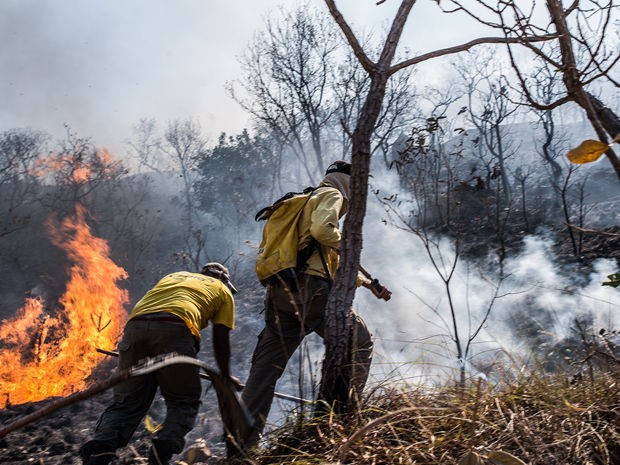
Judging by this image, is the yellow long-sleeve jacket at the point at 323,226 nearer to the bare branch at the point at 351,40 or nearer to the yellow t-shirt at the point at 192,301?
the yellow t-shirt at the point at 192,301

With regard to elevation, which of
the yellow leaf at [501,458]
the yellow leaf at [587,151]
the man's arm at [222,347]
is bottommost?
the yellow leaf at [501,458]

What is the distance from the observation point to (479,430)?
Result: 64.6 inches

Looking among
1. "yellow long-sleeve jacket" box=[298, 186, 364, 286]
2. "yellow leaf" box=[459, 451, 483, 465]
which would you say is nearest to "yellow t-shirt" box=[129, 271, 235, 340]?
"yellow long-sleeve jacket" box=[298, 186, 364, 286]

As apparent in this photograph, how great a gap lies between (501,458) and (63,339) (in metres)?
9.92

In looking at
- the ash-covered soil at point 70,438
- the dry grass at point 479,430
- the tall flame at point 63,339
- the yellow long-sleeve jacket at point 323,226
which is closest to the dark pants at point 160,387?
the ash-covered soil at point 70,438

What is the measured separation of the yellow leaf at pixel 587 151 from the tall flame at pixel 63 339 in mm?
7244

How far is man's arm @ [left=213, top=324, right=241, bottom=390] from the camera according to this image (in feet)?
10.7

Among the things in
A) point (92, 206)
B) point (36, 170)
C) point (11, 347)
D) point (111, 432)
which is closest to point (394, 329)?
point (111, 432)

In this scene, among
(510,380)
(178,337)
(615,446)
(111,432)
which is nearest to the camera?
(615,446)

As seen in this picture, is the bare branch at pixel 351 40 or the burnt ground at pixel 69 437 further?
the burnt ground at pixel 69 437

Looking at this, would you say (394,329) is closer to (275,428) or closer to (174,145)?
(275,428)

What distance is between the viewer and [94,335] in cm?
882

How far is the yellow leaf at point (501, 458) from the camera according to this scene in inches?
55.4

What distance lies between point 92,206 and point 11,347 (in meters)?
8.94
